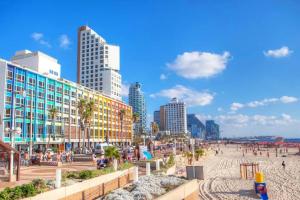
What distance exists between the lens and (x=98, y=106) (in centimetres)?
9112

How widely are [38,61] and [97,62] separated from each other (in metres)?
61.4

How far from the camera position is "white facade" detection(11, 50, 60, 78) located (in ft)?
244

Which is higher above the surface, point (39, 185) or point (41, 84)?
point (41, 84)

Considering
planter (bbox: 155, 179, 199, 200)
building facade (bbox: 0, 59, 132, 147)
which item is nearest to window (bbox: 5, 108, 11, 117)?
building facade (bbox: 0, 59, 132, 147)

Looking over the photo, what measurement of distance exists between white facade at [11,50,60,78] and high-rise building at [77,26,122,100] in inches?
1839

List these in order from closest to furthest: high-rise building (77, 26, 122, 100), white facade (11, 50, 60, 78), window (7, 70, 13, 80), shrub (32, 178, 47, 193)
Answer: shrub (32, 178, 47, 193) < window (7, 70, 13, 80) < white facade (11, 50, 60, 78) < high-rise building (77, 26, 122, 100)

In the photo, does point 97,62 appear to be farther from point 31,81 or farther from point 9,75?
point 9,75

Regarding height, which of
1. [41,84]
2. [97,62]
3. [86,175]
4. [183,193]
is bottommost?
[183,193]

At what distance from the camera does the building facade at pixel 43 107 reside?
56.9 m

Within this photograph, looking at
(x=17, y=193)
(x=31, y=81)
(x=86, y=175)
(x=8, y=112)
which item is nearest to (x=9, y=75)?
(x=31, y=81)

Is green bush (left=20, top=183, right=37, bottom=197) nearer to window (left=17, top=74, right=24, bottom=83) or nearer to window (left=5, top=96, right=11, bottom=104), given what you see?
window (left=5, top=96, right=11, bottom=104)

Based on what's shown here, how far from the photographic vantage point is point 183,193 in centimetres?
1547

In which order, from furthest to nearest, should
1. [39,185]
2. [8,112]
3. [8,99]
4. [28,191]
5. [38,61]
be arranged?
[38,61] < [8,99] < [8,112] < [39,185] < [28,191]

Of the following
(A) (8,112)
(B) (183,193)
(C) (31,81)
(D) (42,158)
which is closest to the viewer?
(B) (183,193)
